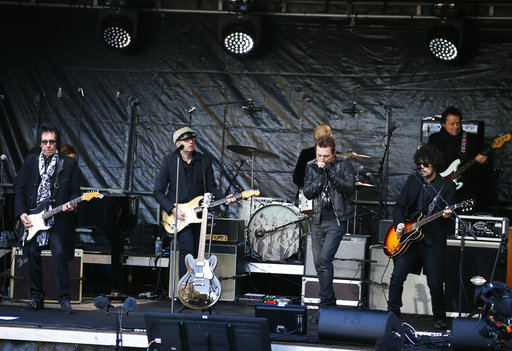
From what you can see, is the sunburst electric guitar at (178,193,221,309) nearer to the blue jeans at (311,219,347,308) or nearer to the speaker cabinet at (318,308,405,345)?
the blue jeans at (311,219,347,308)

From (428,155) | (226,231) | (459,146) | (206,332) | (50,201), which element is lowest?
(206,332)

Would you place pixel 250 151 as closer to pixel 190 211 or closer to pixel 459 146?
pixel 190 211

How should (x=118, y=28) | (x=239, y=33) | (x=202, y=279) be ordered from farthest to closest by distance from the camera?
(x=118, y=28) → (x=239, y=33) → (x=202, y=279)

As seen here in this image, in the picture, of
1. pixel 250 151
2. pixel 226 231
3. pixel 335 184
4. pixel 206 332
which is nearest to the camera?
pixel 206 332

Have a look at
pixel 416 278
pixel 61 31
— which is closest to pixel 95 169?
pixel 61 31

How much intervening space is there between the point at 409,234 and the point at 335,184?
0.92m

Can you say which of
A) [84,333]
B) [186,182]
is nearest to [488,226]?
[186,182]

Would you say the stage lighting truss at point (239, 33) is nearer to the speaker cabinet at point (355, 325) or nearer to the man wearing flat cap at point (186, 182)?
the man wearing flat cap at point (186, 182)

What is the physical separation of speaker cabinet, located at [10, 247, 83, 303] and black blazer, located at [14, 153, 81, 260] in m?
0.92

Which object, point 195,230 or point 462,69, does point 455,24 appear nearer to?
point 462,69

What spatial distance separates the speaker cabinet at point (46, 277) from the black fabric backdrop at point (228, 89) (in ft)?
5.95

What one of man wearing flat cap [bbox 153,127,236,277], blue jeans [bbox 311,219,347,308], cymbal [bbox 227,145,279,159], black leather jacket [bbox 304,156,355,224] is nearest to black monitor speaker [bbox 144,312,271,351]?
blue jeans [bbox 311,219,347,308]

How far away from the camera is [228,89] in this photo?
1081cm

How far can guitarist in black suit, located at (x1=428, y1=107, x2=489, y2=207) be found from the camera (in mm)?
9422
